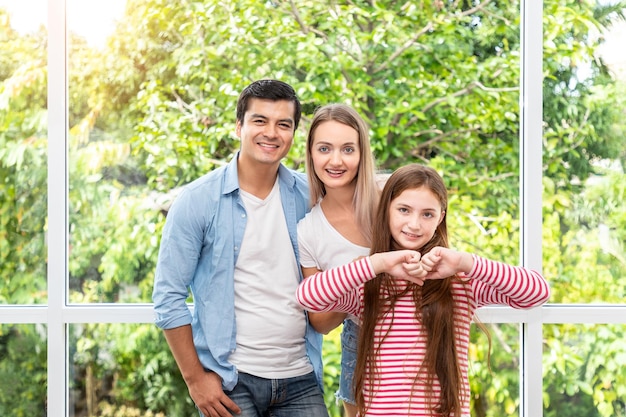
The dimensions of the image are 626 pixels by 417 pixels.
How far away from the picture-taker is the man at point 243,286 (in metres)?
1.83

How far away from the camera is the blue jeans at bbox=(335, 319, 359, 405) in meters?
1.88

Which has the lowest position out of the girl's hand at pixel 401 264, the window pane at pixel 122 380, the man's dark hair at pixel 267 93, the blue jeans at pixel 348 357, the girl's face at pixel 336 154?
the window pane at pixel 122 380

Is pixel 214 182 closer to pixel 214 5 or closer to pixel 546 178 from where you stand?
pixel 214 5

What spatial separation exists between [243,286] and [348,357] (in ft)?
1.11

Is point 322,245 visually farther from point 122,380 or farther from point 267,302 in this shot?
point 122,380

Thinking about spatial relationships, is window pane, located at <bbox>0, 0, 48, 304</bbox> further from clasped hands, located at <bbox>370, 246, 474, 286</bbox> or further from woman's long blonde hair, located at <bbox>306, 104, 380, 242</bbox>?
clasped hands, located at <bbox>370, 246, 474, 286</bbox>

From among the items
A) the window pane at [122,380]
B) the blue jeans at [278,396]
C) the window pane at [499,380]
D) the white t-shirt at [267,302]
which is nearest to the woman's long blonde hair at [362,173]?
the white t-shirt at [267,302]

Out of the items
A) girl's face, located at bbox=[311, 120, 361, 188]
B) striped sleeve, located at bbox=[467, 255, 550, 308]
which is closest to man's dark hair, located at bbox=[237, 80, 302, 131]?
girl's face, located at bbox=[311, 120, 361, 188]

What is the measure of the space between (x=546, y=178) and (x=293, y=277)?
107 cm

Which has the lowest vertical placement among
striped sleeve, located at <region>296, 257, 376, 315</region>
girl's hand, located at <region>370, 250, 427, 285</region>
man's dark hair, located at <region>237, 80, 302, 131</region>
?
striped sleeve, located at <region>296, 257, 376, 315</region>

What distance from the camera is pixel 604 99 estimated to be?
244 centimetres

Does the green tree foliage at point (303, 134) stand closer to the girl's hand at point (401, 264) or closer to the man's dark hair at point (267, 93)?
the man's dark hair at point (267, 93)

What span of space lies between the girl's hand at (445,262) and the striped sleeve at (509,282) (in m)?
0.02

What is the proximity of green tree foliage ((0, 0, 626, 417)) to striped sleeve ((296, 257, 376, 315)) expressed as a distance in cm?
85
